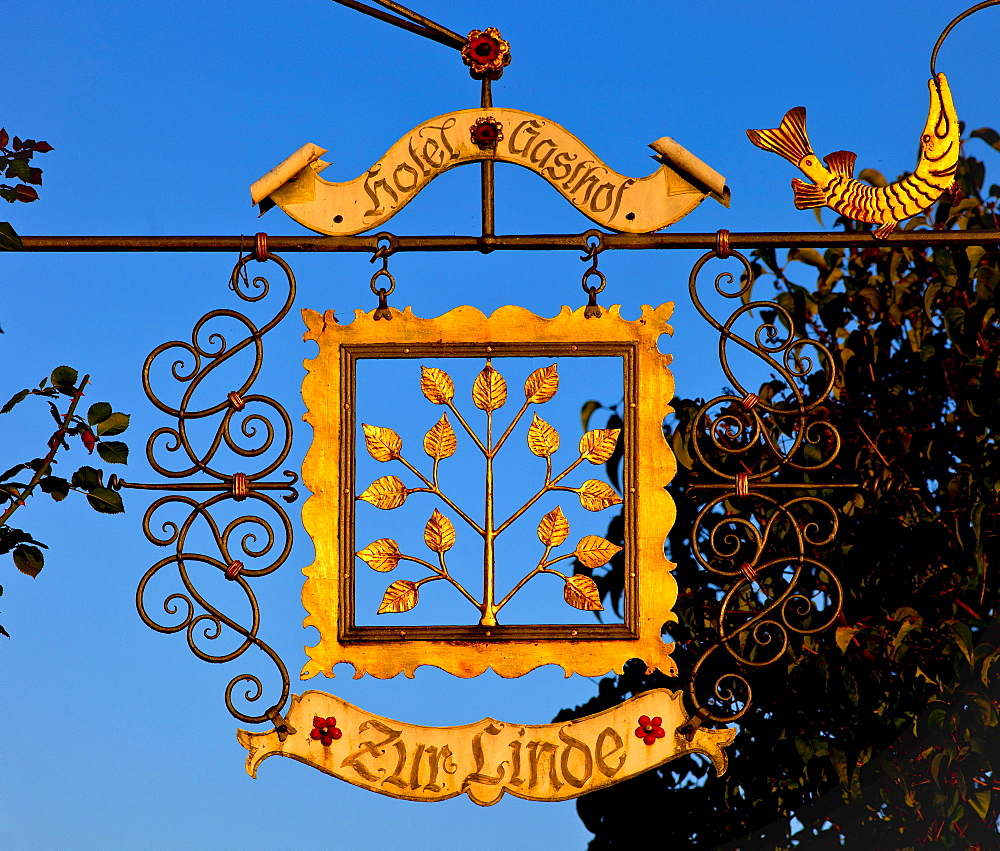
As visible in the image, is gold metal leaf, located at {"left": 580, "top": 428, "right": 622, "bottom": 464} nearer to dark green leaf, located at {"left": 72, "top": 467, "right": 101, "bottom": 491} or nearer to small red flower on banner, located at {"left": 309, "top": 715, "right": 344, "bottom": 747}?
small red flower on banner, located at {"left": 309, "top": 715, "right": 344, "bottom": 747}

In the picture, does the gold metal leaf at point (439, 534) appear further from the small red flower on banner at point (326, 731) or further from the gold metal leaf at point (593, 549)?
the small red flower on banner at point (326, 731)

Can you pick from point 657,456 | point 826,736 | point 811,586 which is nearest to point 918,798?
point 826,736

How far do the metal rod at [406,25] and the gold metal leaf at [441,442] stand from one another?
1.18 metres

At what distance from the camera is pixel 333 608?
411cm

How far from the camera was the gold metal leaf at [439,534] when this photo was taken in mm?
4160

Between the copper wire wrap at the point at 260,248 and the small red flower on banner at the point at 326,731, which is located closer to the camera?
the small red flower on banner at the point at 326,731

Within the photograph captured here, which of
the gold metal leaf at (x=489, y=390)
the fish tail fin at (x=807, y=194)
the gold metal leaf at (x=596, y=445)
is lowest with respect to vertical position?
the gold metal leaf at (x=596, y=445)

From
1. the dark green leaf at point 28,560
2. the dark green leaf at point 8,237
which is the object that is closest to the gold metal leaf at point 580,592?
the dark green leaf at point 28,560

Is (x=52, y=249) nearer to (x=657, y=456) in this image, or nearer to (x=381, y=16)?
(x=381, y=16)

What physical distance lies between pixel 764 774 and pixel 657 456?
235cm

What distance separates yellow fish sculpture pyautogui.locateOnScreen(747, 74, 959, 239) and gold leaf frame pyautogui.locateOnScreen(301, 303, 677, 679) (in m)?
0.60

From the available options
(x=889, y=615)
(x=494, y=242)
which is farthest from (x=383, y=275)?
(x=889, y=615)

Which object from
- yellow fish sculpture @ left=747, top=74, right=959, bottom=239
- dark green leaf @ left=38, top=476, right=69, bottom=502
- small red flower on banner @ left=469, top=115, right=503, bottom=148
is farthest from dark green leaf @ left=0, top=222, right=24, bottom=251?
yellow fish sculpture @ left=747, top=74, right=959, bottom=239

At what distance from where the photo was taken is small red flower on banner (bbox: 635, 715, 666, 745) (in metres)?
4.05
